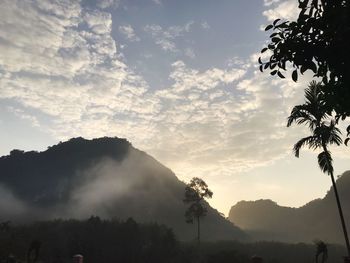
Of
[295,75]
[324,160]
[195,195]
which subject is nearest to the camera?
[295,75]

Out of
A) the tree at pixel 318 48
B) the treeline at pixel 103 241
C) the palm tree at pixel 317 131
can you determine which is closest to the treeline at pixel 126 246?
the treeline at pixel 103 241

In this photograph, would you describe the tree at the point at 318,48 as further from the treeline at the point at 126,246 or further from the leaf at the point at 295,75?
the treeline at the point at 126,246

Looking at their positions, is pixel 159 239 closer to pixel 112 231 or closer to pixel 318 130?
pixel 112 231

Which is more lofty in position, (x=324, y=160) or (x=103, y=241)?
(x=103, y=241)

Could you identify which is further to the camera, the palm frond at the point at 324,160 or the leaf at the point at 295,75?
the palm frond at the point at 324,160

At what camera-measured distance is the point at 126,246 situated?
96.6m

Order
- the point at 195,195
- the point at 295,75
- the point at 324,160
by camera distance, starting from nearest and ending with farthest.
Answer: the point at 295,75 → the point at 324,160 → the point at 195,195

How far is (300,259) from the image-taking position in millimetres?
93938

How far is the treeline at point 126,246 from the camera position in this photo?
290ft

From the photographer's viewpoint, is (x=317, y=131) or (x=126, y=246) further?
(x=126, y=246)

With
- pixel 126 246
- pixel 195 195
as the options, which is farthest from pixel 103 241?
pixel 195 195

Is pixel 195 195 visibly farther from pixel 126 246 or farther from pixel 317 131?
pixel 317 131

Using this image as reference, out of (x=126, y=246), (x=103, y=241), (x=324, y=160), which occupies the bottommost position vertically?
(x=324, y=160)

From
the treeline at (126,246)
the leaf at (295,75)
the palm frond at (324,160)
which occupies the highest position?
the treeline at (126,246)
